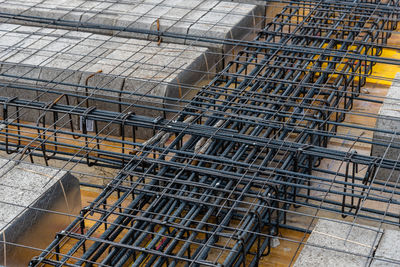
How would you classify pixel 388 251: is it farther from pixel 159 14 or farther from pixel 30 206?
pixel 159 14

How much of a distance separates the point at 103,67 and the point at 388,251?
663 centimetres

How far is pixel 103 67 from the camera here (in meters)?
12.7

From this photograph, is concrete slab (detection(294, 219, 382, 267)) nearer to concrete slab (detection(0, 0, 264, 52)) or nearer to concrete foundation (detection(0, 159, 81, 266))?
concrete foundation (detection(0, 159, 81, 266))

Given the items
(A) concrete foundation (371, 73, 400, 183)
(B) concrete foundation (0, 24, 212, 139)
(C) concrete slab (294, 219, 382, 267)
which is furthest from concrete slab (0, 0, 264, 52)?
(C) concrete slab (294, 219, 382, 267)

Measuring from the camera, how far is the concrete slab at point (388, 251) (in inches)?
299

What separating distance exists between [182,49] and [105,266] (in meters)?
6.47

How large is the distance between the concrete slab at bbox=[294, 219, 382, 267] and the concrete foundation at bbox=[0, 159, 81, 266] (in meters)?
3.13

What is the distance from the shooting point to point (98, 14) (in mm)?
15195

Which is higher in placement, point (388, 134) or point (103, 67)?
point (103, 67)

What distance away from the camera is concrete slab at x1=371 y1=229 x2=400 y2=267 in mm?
7594

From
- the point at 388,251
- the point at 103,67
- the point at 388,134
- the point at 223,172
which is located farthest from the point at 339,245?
the point at 103,67

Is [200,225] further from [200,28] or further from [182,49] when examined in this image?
[200,28]

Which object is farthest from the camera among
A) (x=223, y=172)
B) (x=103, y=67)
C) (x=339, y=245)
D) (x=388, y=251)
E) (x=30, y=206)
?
(x=103, y=67)

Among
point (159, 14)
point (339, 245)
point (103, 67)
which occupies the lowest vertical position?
point (339, 245)
